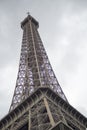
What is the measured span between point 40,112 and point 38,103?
2918 mm

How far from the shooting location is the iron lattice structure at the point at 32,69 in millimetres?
61906

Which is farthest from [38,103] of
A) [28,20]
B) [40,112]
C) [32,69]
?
[28,20]

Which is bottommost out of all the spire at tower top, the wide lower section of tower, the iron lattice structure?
the wide lower section of tower

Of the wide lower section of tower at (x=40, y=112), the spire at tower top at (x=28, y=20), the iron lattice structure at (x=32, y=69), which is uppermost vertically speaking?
the spire at tower top at (x=28, y=20)

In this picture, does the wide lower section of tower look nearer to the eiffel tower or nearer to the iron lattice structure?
the eiffel tower

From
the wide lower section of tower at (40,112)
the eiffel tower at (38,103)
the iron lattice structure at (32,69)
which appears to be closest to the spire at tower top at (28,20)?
the iron lattice structure at (32,69)

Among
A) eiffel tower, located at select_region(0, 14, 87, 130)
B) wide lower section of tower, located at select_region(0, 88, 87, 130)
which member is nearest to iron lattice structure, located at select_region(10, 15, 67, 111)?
eiffel tower, located at select_region(0, 14, 87, 130)

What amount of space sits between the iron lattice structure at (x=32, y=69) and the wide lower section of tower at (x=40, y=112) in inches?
152

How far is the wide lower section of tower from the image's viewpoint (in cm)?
5038

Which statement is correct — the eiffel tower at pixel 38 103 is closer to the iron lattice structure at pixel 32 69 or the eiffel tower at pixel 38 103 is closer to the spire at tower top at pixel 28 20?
the iron lattice structure at pixel 32 69

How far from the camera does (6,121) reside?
2148 inches

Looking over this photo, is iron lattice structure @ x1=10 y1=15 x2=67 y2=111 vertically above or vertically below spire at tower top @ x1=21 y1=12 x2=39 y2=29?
below

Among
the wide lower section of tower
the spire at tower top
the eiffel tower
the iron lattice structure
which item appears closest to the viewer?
the eiffel tower

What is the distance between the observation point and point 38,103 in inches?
2082
